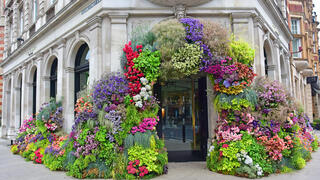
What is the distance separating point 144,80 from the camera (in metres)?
6.49

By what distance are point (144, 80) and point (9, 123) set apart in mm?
16587

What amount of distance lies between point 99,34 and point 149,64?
2757 millimetres

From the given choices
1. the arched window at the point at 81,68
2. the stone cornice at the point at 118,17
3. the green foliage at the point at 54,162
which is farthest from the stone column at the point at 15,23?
the green foliage at the point at 54,162

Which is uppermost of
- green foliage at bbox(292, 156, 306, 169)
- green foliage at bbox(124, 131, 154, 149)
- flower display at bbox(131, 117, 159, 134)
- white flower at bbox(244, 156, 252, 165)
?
flower display at bbox(131, 117, 159, 134)

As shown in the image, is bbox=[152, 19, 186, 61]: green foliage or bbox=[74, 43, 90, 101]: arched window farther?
bbox=[74, 43, 90, 101]: arched window

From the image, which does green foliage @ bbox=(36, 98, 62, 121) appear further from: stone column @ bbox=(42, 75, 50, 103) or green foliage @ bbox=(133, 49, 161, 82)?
green foliage @ bbox=(133, 49, 161, 82)

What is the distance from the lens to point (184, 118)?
10344 mm

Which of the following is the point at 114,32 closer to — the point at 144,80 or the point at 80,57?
the point at 144,80

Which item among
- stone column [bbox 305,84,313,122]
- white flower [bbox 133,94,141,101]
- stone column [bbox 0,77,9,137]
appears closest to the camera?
white flower [bbox 133,94,141,101]

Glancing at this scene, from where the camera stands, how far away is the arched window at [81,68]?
382 inches

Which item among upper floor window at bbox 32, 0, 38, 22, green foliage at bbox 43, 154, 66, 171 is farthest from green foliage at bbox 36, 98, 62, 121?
upper floor window at bbox 32, 0, 38, 22

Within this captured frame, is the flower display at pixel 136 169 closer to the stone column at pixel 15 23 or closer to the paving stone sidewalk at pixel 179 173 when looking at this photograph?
the paving stone sidewalk at pixel 179 173

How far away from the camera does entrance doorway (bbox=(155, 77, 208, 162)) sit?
8109 mm

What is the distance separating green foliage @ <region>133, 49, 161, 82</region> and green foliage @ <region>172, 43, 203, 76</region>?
550 mm
